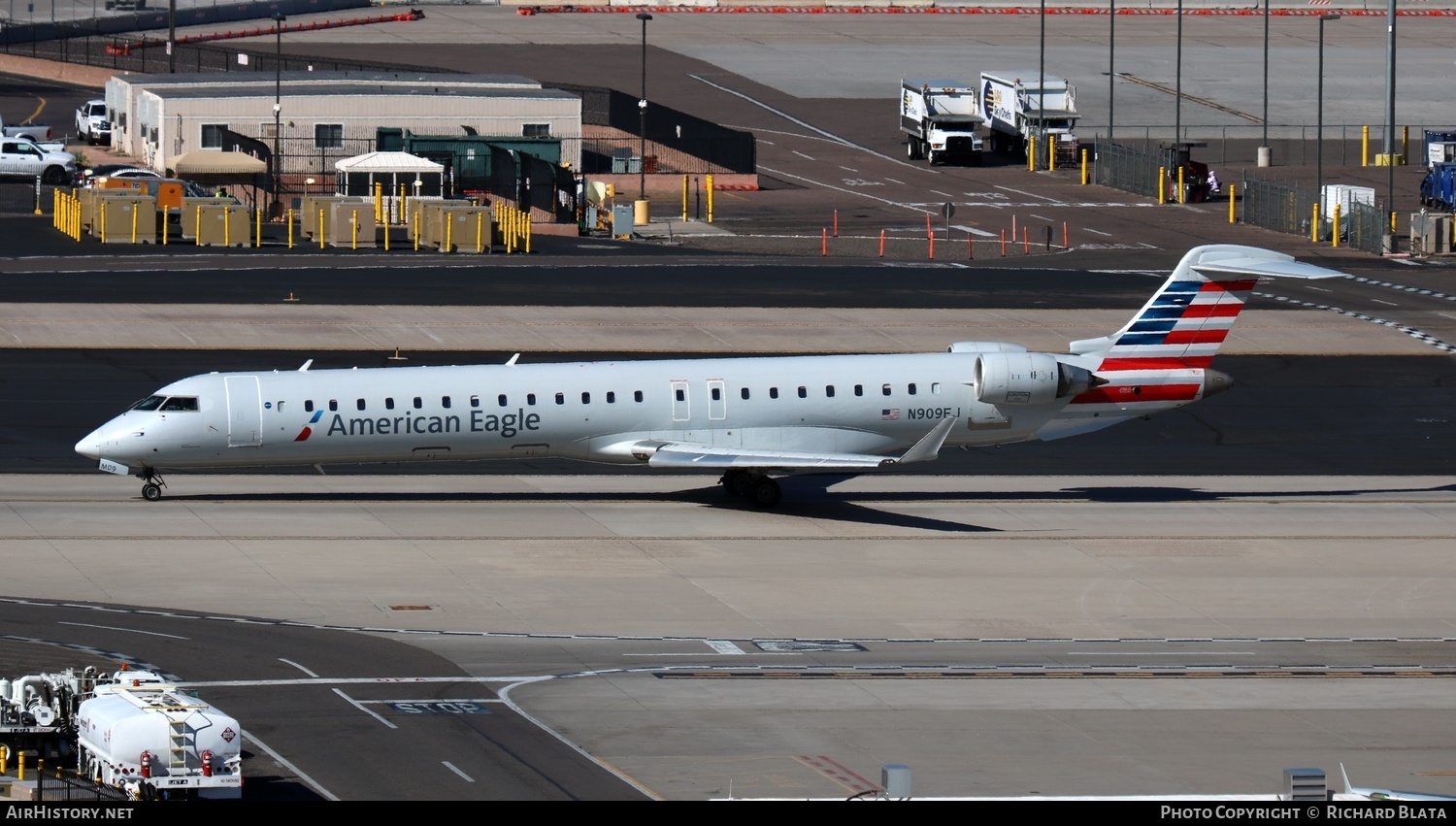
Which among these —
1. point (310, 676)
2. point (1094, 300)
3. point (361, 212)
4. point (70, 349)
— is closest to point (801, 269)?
point (1094, 300)

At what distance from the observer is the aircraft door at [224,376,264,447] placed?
136 ft

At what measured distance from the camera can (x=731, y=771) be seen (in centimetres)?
2650

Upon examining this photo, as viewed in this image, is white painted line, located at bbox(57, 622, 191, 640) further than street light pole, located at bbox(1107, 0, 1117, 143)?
No

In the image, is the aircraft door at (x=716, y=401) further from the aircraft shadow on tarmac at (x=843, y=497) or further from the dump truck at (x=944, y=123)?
the dump truck at (x=944, y=123)

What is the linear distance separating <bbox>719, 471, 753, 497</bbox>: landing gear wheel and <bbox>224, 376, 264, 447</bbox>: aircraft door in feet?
31.0

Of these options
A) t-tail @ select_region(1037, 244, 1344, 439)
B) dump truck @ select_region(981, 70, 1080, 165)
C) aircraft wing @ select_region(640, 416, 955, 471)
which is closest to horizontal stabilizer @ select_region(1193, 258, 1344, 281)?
t-tail @ select_region(1037, 244, 1344, 439)

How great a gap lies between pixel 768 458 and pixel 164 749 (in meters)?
20.5

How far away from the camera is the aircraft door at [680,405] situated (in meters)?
43.1

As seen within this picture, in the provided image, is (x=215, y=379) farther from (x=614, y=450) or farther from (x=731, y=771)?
(x=731, y=771)

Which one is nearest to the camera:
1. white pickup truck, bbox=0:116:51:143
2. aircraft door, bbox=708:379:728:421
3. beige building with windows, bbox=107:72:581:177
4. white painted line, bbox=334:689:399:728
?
white painted line, bbox=334:689:399:728

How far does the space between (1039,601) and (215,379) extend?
16418 millimetres

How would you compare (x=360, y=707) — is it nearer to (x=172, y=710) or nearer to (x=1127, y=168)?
(x=172, y=710)

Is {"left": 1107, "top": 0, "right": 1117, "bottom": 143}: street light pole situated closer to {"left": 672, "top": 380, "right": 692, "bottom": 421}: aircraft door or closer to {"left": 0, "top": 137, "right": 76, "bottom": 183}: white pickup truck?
{"left": 0, "top": 137, "right": 76, "bottom": 183}: white pickup truck

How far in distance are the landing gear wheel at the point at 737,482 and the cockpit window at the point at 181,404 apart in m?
10.7
